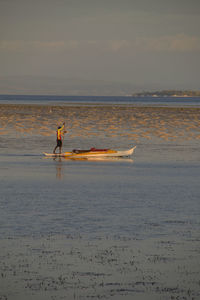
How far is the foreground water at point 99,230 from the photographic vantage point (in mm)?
13352

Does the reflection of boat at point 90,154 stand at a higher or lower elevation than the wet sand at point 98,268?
lower

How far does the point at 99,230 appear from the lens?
18.1 meters

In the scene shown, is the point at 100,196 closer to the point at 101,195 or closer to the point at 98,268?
the point at 101,195

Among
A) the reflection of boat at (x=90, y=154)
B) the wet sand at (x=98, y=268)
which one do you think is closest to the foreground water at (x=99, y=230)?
the wet sand at (x=98, y=268)

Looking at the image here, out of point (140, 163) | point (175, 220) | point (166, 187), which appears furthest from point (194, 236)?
point (140, 163)

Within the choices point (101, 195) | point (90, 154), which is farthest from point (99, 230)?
point (90, 154)

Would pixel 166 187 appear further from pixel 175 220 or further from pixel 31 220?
pixel 31 220

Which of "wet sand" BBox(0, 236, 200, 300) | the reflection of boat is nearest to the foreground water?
"wet sand" BBox(0, 236, 200, 300)

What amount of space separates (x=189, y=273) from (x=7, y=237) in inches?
213

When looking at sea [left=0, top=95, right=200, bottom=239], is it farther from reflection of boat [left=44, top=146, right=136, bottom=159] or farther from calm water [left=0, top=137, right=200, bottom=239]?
reflection of boat [left=44, top=146, right=136, bottom=159]

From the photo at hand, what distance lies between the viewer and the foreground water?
43.8ft

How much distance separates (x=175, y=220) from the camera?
1969 cm

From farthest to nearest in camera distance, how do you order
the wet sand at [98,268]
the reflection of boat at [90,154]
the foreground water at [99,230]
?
the reflection of boat at [90,154], the foreground water at [99,230], the wet sand at [98,268]

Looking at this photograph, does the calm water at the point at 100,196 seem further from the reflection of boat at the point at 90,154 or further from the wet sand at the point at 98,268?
the wet sand at the point at 98,268
